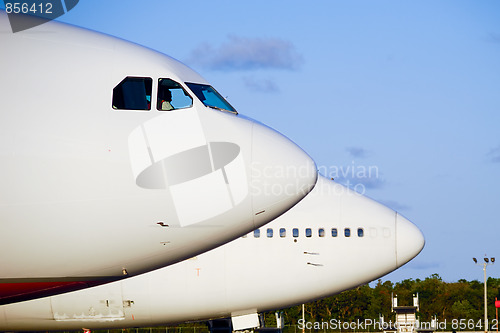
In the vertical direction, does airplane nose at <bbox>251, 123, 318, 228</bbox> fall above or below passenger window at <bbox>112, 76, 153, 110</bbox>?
below

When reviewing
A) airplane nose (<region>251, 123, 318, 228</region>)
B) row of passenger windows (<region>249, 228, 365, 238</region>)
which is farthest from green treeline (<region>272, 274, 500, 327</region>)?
airplane nose (<region>251, 123, 318, 228</region>)

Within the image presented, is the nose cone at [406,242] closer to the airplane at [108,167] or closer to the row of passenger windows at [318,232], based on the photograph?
the row of passenger windows at [318,232]

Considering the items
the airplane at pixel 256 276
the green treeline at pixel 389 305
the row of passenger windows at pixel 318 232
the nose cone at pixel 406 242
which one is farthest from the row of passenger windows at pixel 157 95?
the green treeline at pixel 389 305

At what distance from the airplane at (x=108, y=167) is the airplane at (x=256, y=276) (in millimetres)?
10514

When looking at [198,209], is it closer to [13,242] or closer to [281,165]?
[281,165]

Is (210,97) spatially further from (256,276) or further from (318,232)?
(318,232)

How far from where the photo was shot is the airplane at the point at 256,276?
22203 mm

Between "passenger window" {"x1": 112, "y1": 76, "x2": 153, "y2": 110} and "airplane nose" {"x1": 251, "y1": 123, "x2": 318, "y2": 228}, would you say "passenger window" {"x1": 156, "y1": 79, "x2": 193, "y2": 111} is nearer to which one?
"passenger window" {"x1": 112, "y1": 76, "x2": 153, "y2": 110}

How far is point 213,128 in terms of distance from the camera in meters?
Answer: 11.7

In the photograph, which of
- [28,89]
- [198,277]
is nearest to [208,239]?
[28,89]

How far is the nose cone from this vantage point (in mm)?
23000

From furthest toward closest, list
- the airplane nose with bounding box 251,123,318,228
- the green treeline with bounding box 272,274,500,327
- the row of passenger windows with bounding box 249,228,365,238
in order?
the green treeline with bounding box 272,274,500,327 < the row of passenger windows with bounding box 249,228,365,238 < the airplane nose with bounding box 251,123,318,228

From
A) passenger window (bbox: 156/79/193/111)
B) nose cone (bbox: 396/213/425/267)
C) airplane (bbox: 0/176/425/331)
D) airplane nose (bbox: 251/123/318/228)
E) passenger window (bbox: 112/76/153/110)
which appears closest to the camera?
passenger window (bbox: 112/76/153/110)

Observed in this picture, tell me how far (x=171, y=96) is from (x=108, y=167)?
161cm
